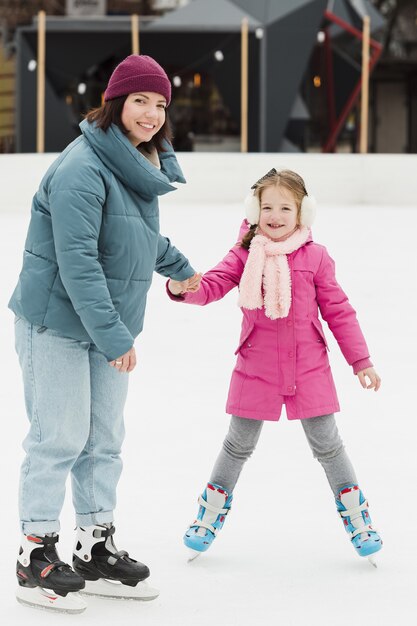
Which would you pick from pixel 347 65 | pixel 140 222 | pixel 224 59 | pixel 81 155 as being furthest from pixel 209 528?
pixel 347 65

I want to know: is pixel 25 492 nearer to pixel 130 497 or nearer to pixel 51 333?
pixel 51 333

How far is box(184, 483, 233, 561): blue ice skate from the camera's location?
2754 millimetres

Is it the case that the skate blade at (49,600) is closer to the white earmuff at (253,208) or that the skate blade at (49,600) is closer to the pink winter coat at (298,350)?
the pink winter coat at (298,350)

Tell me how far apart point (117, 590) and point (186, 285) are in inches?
27.8

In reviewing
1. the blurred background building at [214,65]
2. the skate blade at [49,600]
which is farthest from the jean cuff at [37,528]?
the blurred background building at [214,65]

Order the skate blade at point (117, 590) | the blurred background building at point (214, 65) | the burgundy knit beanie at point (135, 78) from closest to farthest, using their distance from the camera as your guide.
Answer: the burgundy knit beanie at point (135, 78), the skate blade at point (117, 590), the blurred background building at point (214, 65)

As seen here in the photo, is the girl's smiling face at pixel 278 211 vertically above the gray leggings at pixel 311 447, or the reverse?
the girl's smiling face at pixel 278 211

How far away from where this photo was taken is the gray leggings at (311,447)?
2.68 metres

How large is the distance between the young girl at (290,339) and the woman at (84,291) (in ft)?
0.97

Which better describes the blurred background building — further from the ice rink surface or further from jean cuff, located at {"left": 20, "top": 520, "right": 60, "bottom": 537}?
jean cuff, located at {"left": 20, "top": 520, "right": 60, "bottom": 537}

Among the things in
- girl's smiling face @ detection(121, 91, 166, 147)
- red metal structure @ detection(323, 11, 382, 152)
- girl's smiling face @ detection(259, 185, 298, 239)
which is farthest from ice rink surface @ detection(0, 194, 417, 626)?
red metal structure @ detection(323, 11, 382, 152)

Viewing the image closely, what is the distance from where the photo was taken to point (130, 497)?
321 centimetres

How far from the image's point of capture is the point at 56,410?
239cm

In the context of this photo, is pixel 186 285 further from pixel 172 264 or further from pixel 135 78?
pixel 135 78
